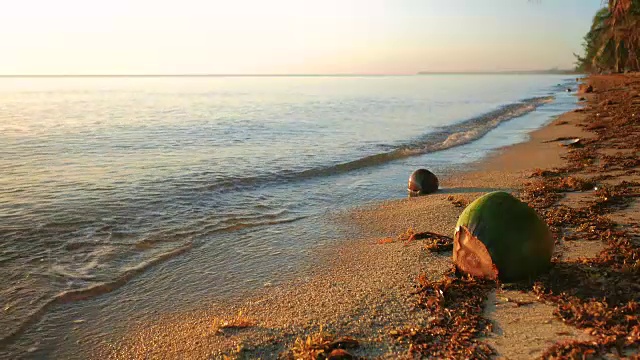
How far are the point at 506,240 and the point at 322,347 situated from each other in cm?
178

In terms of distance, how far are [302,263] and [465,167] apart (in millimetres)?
7497

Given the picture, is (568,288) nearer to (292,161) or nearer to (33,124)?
(292,161)

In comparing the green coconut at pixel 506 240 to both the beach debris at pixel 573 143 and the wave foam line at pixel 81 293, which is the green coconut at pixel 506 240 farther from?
the beach debris at pixel 573 143

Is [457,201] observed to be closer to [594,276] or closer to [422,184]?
[422,184]

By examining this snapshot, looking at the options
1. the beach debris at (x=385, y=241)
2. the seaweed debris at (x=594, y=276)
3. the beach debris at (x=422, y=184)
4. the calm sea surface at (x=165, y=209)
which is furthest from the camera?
the beach debris at (x=422, y=184)

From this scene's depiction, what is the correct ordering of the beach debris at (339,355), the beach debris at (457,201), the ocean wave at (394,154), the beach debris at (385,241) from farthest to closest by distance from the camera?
1. the ocean wave at (394,154)
2. the beach debris at (457,201)
3. the beach debris at (385,241)
4. the beach debris at (339,355)

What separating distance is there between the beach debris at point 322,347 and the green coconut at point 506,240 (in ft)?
4.71

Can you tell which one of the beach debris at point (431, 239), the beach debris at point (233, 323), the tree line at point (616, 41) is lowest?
the beach debris at point (233, 323)

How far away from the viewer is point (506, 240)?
394cm

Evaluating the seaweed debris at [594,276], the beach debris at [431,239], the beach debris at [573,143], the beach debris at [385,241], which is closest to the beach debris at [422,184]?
the seaweed debris at [594,276]

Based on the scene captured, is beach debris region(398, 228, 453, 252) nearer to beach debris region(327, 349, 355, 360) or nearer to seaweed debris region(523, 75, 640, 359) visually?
seaweed debris region(523, 75, 640, 359)

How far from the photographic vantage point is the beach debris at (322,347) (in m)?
3.14

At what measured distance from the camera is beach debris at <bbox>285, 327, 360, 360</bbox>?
10.3ft

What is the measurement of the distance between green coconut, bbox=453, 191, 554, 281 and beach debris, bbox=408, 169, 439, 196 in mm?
4685
